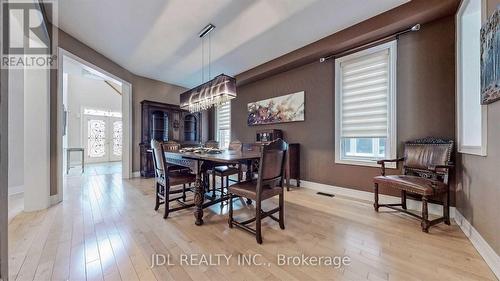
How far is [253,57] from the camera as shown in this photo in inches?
154

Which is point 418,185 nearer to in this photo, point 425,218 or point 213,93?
point 425,218

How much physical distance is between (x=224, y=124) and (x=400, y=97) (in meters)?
4.29

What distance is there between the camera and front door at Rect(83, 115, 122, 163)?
7406 mm

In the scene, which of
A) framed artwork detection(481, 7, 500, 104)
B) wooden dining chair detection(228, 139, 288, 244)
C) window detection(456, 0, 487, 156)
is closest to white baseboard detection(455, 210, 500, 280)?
window detection(456, 0, 487, 156)

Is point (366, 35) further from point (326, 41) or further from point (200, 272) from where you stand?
point (200, 272)

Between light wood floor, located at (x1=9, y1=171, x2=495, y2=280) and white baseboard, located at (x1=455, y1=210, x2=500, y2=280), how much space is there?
0.05m

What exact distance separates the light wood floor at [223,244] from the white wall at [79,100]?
5.90 m

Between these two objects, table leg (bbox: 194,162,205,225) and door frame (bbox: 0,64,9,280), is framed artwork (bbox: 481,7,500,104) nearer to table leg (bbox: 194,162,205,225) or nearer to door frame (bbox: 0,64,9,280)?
table leg (bbox: 194,162,205,225)

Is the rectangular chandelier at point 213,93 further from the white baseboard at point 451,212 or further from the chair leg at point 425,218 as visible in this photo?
the chair leg at point 425,218

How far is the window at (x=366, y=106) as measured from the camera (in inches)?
109

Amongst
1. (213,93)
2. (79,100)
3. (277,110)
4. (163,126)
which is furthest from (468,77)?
(79,100)

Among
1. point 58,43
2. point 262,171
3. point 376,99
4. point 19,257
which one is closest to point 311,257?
point 262,171

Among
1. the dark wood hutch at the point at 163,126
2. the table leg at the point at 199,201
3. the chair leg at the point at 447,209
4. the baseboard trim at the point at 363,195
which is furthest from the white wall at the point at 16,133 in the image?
the chair leg at the point at 447,209

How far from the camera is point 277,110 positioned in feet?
14.1
